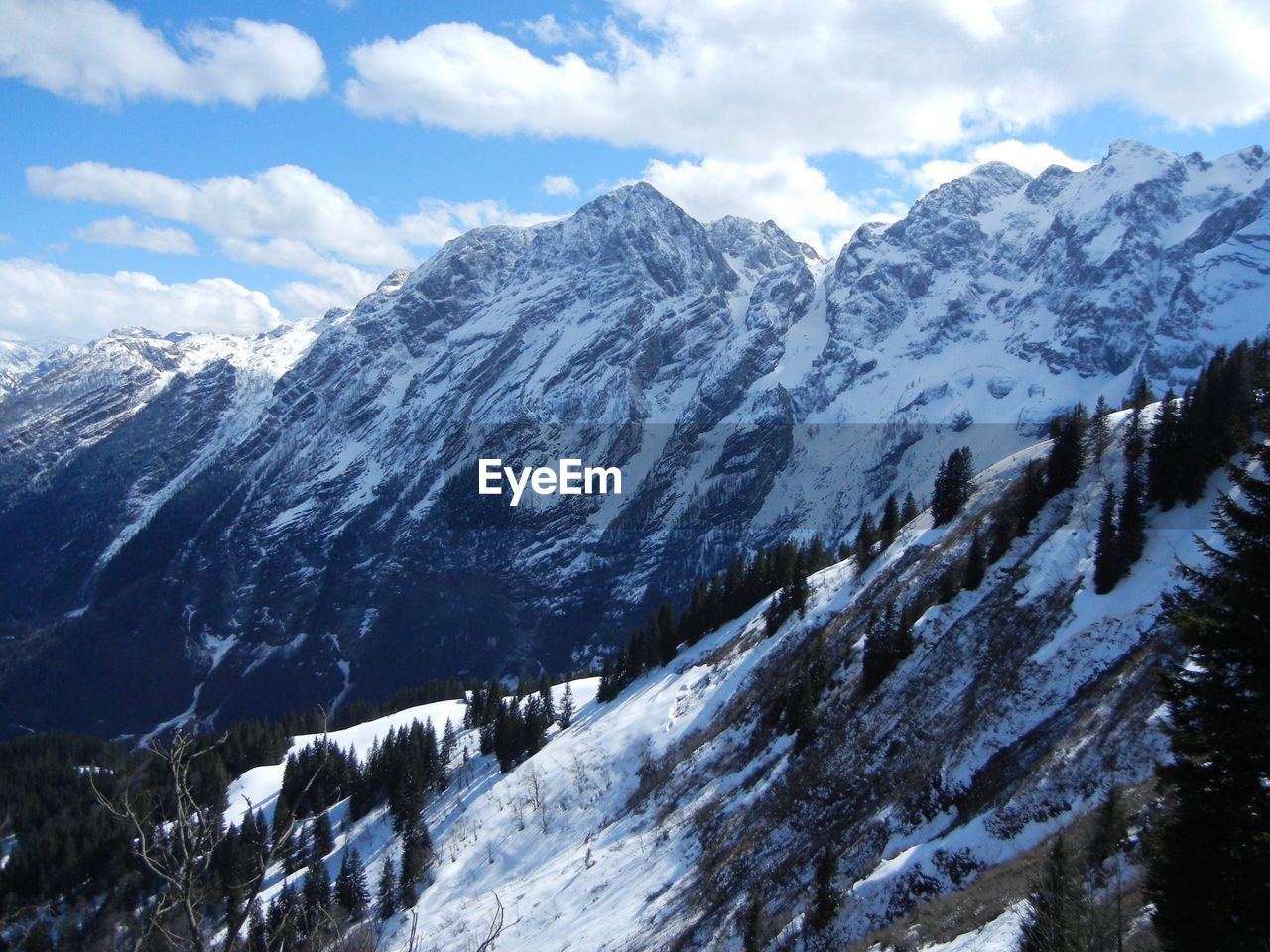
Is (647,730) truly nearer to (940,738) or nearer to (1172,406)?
(940,738)

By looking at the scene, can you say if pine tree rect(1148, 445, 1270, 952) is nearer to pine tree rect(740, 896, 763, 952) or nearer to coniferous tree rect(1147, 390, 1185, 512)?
pine tree rect(740, 896, 763, 952)

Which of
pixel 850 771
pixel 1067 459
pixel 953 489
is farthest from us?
pixel 953 489

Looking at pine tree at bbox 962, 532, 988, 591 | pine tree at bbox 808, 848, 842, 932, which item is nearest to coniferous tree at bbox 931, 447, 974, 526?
pine tree at bbox 962, 532, 988, 591

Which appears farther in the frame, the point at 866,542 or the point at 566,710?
the point at 566,710

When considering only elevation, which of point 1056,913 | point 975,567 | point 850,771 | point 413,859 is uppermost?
point 1056,913

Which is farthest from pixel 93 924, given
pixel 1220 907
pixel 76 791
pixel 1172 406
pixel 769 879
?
pixel 1172 406

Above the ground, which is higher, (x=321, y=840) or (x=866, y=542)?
(x=866, y=542)

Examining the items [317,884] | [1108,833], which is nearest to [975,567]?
[1108,833]

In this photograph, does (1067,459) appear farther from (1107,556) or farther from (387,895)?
(387,895)
